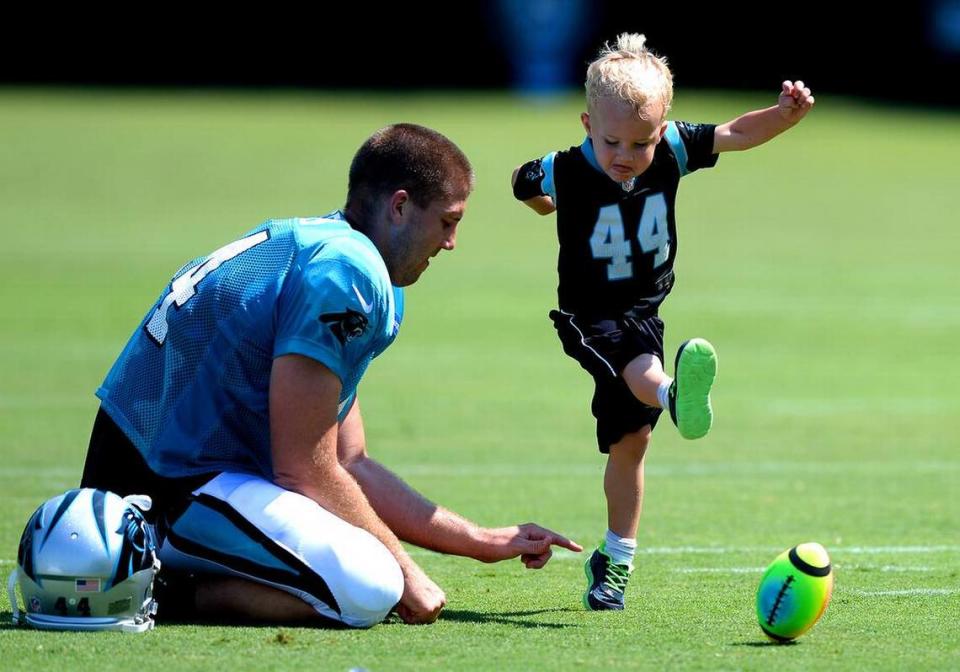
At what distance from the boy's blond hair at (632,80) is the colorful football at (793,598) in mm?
1780

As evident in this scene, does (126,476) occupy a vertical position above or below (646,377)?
below

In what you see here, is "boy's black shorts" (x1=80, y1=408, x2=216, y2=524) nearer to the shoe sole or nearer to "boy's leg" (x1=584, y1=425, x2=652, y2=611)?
"boy's leg" (x1=584, y1=425, x2=652, y2=611)

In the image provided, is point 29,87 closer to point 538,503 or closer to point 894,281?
point 894,281

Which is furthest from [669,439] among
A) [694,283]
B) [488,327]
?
[694,283]

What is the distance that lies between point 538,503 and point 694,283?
10.8 metres

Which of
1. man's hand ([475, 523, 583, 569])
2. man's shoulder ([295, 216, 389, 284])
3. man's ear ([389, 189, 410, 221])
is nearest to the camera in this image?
man's shoulder ([295, 216, 389, 284])

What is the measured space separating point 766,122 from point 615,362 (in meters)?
1.12

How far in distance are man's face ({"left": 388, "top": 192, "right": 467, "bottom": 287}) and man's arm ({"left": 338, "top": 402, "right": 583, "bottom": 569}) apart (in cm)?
81

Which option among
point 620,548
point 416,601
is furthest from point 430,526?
point 620,548

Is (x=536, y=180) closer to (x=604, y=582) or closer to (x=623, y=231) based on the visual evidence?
(x=623, y=231)

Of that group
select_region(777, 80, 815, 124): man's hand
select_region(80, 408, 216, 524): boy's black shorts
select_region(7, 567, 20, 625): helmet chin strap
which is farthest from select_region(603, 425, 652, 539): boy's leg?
select_region(7, 567, 20, 625): helmet chin strap

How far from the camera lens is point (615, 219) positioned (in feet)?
19.9

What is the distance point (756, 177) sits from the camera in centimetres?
2862

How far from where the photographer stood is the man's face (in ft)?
17.9
